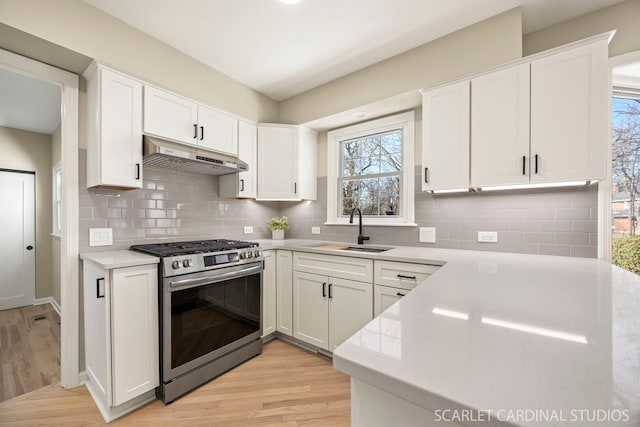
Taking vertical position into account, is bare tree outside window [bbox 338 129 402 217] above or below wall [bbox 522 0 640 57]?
below

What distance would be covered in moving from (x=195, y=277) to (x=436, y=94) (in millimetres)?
2312

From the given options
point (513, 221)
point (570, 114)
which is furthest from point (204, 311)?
point (570, 114)

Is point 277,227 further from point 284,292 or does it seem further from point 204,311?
point 204,311

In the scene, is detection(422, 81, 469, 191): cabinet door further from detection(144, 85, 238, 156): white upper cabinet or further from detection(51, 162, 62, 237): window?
detection(51, 162, 62, 237): window

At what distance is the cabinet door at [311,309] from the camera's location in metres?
2.44

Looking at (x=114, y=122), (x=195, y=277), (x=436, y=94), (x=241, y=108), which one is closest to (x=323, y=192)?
(x=241, y=108)

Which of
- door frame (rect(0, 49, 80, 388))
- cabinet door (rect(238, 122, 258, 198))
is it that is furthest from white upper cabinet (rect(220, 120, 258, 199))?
door frame (rect(0, 49, 80, 388))

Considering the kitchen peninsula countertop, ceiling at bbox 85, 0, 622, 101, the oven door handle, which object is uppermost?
ceiling at bbox 85, 0, 622, 101

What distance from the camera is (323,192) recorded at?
3.31m

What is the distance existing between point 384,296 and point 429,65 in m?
1.94

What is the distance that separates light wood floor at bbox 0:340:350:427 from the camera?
1.69 metres

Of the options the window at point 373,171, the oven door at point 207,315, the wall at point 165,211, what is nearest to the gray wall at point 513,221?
the window at point 373,171

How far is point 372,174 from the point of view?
9.98 ft

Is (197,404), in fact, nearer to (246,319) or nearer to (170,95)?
(246,319)
